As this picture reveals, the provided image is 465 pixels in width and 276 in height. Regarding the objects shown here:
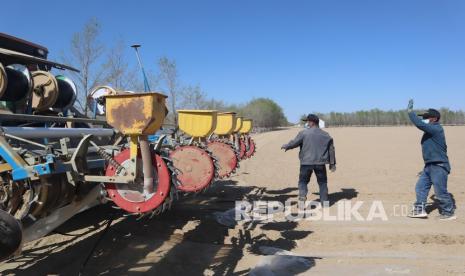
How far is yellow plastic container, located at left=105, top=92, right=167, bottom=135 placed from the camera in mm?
3049

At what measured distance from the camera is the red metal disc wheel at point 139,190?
3.22 metres

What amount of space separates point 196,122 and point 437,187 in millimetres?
3673

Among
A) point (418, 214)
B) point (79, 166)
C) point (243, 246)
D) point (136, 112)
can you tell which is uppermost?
point (136, 112)

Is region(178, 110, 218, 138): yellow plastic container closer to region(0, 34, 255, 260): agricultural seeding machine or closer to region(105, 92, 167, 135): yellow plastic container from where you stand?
region(0, 34, 255, 260): agricultural seeding machine

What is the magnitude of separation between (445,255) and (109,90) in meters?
4.51

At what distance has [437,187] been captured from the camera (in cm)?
643

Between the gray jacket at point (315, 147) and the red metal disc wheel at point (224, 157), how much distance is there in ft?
6.08

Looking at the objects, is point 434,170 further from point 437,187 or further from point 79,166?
point 79,166

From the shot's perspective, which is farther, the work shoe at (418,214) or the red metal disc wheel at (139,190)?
the work shoe at (418,214)

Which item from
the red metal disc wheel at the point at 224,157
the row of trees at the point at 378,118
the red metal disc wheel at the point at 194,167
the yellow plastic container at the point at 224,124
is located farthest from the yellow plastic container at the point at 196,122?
the row of trees at the point at 378,118

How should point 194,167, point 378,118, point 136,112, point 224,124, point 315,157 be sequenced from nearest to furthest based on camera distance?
point 136,112, point 194,167, point 224,124, point 315,157, point 378,118

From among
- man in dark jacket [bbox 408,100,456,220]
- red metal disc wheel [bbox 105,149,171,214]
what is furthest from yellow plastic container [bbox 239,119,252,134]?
red metal disc wheel [bbox 105,149,171,214]

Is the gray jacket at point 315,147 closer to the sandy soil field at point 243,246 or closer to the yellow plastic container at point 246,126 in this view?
the sandy soil field at point 243,246

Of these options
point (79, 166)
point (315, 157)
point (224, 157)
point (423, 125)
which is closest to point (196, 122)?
point (224, 157)
